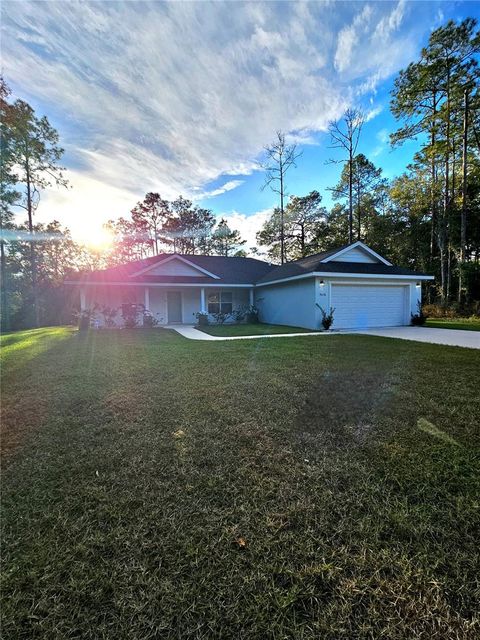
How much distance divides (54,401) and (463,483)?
4798 mm

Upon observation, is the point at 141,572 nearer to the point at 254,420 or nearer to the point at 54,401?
the point at 254,420

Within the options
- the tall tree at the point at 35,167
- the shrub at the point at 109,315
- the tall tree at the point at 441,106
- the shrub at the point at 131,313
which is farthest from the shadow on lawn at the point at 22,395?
the tall tree at the point at 441,106

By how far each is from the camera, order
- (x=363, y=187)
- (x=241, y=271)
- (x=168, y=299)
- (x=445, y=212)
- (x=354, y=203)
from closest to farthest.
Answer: (x=168, y=299) < (x=241, y=271) < (x=445, y=212) < (x=363, y=187) < (x=354, y=203)

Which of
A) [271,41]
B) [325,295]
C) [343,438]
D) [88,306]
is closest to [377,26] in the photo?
[271,41]

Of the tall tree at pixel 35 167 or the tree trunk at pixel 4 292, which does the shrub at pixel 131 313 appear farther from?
the tree trunk at pixel 4 292

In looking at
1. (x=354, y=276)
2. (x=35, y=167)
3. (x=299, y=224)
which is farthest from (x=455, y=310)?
(x=35, y=167)

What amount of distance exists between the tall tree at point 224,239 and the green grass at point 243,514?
30.7 m

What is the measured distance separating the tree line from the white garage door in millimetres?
6459

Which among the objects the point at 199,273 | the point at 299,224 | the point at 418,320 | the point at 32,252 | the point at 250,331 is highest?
the point at 299,224

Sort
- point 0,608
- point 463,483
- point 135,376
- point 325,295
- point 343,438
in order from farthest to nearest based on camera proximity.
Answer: point 325,295
point 135,376
point 343,438
point 463,483
point 0,608

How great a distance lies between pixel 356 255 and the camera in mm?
14742

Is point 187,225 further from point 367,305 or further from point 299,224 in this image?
point 367,305

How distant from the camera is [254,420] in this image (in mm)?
3504

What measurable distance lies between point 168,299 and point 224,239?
735 inches
